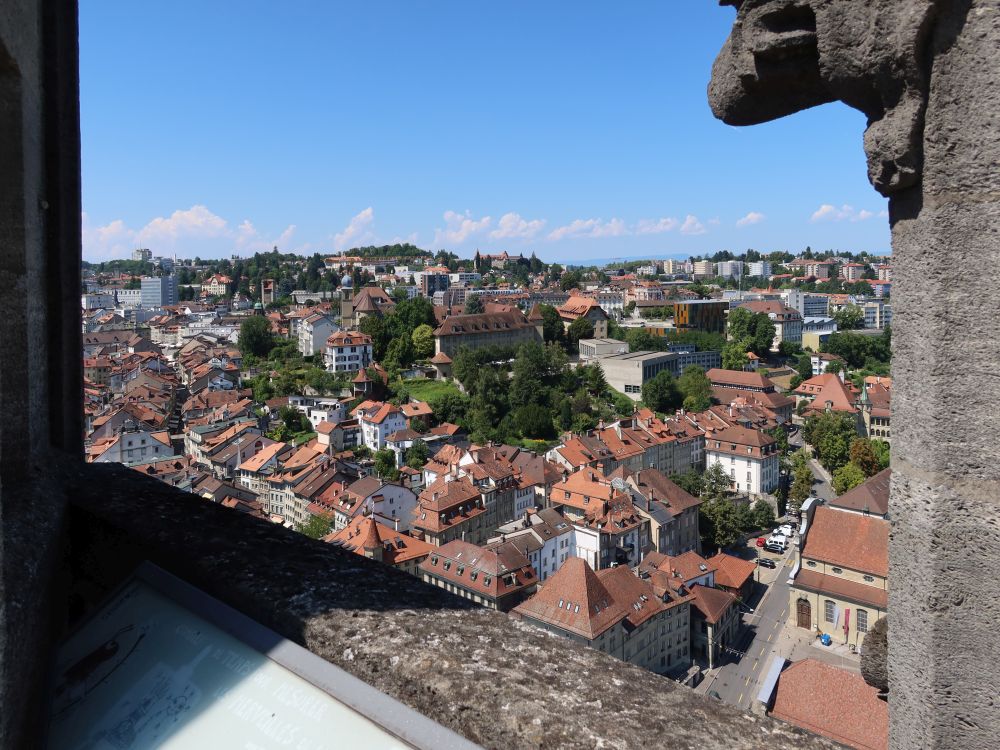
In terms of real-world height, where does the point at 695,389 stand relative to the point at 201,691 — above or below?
below

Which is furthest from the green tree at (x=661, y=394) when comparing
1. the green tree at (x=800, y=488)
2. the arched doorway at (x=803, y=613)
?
the arched doorway at (x=803, y=613)

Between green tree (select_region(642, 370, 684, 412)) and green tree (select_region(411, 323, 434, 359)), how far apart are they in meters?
13.2

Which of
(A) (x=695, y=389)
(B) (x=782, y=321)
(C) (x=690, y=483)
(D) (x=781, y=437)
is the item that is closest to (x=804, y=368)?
(B) (x=782, y=321)

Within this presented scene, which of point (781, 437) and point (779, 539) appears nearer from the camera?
point (779, 539)

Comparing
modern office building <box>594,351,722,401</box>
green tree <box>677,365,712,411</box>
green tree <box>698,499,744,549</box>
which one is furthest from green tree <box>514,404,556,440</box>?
green tree <box>698,499,744,549</box>

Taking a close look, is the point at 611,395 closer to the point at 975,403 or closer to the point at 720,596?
the point at 720,596

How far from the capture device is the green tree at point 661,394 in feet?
145

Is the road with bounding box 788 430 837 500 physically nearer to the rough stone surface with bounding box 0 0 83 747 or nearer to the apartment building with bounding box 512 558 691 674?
the apartment building with bounding box 512 558 691 674

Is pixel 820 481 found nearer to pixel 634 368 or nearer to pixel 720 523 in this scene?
pixel 720 523

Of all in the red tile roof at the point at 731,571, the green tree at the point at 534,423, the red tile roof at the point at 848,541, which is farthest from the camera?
the green tree at the point at 534,423

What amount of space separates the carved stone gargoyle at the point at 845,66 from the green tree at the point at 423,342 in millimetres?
46422

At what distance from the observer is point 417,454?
112 ft

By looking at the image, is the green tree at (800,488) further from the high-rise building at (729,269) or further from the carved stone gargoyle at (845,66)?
the high-rise building at (729,269)

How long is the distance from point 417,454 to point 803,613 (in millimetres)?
18233
